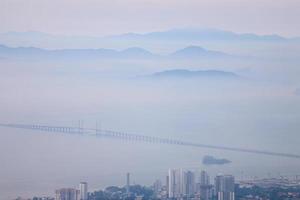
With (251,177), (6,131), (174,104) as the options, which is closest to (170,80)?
(174,104)

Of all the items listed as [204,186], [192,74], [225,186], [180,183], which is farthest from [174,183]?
[192,74]

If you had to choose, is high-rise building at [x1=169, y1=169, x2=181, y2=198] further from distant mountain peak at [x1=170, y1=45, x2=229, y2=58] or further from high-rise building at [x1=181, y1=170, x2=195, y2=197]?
distant mountain peak at [x1=170, y1=45, x2=229, y2=58]

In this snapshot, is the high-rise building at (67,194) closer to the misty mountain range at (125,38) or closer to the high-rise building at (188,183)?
the high-rise building at (188,183)

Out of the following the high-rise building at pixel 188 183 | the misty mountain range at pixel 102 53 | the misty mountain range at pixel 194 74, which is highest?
the misty mountain range at pixel 102 53

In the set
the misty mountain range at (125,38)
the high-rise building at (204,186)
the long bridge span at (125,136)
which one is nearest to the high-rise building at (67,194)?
the long bridge span at (125,136)

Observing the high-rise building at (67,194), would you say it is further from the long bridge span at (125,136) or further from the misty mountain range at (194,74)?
the misty mountain range at (194,74)

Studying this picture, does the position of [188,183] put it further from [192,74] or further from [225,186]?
[192,74]

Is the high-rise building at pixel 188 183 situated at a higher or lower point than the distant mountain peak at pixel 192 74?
lower

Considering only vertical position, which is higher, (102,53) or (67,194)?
(102,53)
